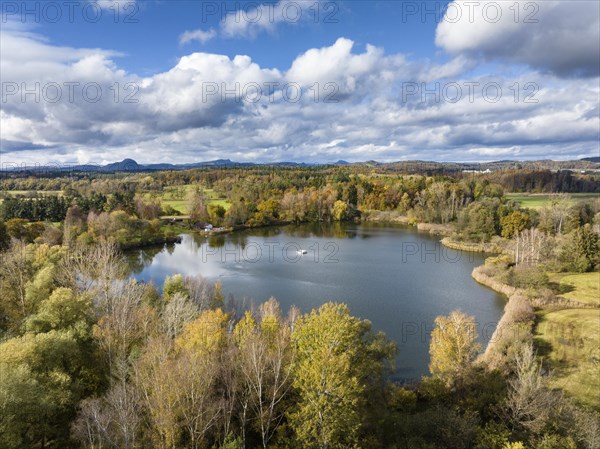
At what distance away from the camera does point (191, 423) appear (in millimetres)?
11023

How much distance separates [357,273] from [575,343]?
21032mm

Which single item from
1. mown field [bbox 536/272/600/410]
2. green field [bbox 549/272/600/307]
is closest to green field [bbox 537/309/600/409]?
mown field [bbox 536/272/600/410]

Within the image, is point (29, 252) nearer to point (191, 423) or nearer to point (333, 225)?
point (191, 423)

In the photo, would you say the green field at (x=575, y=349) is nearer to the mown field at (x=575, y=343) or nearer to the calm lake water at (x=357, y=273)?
→ the mown field at (x=575, y=343)

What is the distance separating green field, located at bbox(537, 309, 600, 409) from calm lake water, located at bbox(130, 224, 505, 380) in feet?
12.1

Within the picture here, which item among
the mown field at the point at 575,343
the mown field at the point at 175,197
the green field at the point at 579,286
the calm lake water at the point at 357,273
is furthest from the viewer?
the mown field at the point at 175,197

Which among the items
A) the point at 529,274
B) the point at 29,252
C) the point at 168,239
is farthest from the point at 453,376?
the point at 168,239

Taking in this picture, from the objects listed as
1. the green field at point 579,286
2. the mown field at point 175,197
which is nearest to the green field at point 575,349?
the green field at point 579,286

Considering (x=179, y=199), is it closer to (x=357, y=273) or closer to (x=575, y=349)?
(x=357, y=273)

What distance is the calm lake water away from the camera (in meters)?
28.8

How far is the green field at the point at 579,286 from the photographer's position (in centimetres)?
3173

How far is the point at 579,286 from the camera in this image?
34.7m

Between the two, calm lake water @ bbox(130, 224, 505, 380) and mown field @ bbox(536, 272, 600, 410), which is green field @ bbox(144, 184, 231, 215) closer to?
calm lake water @ bbox(130, 224, 505, 380)

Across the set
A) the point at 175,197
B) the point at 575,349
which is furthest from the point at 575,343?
the point at 175,197
